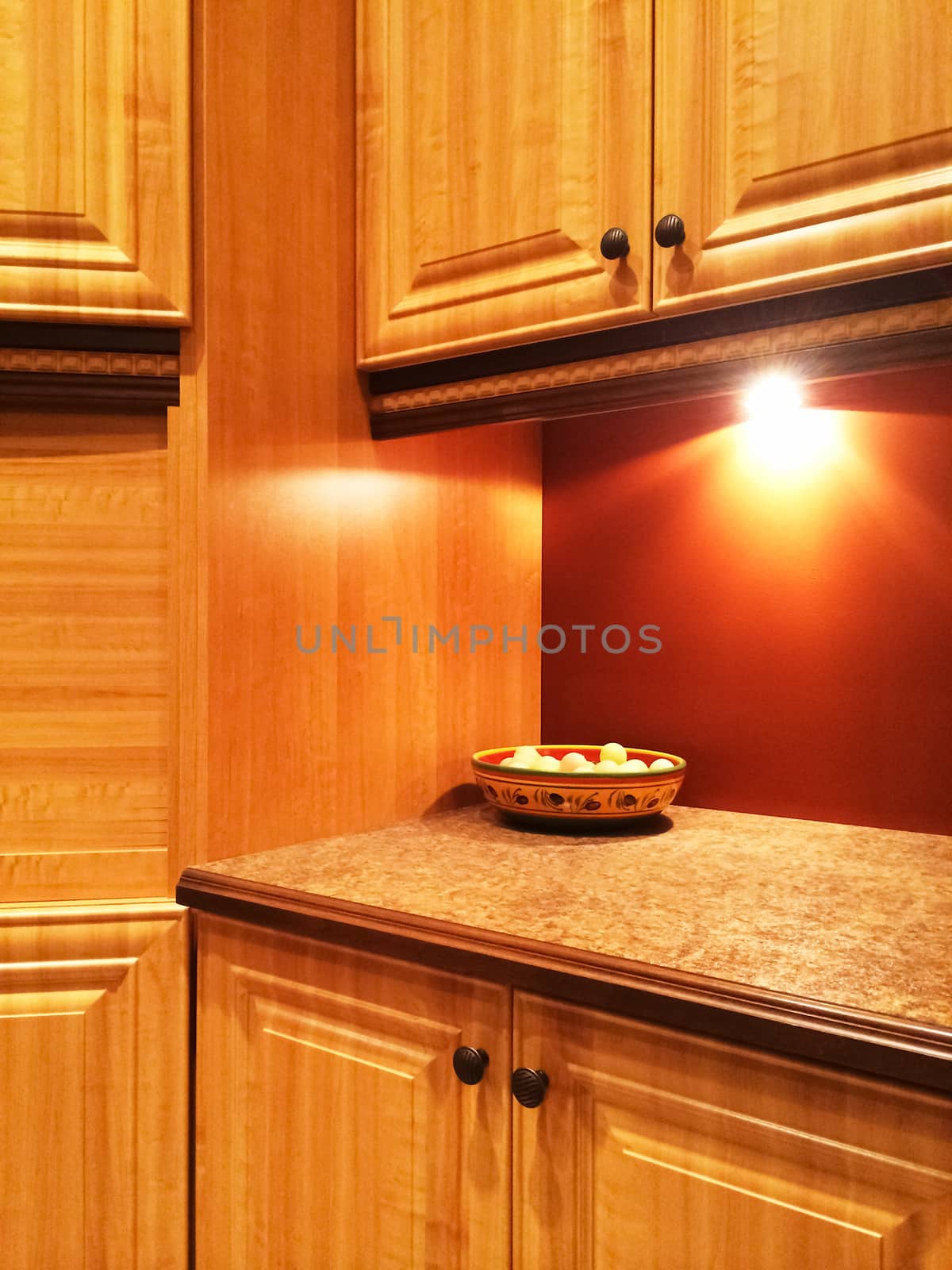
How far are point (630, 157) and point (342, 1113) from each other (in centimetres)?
104

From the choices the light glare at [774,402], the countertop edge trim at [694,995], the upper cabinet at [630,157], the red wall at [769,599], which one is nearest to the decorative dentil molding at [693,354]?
the upper cabinet at [630,157]

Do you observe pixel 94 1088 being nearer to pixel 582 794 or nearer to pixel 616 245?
pixel 582 794

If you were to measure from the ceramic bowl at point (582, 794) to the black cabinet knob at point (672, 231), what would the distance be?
64 centimetres

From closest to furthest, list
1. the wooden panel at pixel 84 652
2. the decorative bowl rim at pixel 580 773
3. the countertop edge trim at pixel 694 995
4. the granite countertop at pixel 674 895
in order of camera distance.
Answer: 1. the countertop edge trim at pixel 694 995
2. the granite countertop at pixel 674 895
3. the wooden panel at pixel 84 652
4. the decorative bowl rim at pixel 580 773

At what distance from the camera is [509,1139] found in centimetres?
85

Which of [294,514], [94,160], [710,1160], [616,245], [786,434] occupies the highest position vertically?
[94,160]

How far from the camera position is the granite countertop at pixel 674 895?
769 mm

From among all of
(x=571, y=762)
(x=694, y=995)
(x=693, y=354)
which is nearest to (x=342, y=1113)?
(x=694, y=995)

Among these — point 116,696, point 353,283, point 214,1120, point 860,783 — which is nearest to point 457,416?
point 353,283

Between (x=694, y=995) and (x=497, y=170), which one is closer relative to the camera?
(x=694, y=995)

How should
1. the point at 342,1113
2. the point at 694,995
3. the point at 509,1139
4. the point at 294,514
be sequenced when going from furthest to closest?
the point at 294,514
the point at 342,1113
the point at 509,1139
the point at 694,995

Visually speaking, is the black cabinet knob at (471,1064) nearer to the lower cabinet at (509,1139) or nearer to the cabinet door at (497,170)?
the lower cabinet at (509,1139)

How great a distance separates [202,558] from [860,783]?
92cm

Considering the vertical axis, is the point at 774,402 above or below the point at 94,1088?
above
